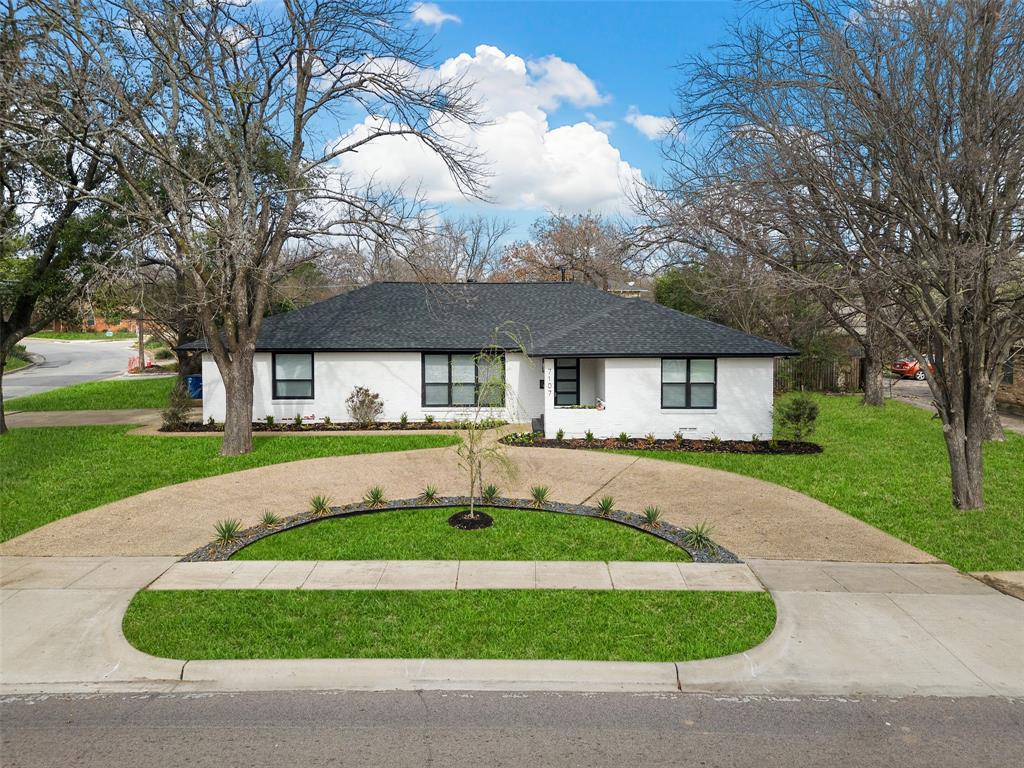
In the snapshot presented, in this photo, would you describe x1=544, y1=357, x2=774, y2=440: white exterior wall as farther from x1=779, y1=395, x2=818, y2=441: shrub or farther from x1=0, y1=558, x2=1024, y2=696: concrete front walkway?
x1=0, y1=558, x2=1024, y2=696: concrete front walkway

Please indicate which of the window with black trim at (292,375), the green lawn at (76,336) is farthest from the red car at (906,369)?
the green lawn at (76,336)

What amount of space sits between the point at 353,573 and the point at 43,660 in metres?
3.15

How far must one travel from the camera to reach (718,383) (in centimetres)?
1883

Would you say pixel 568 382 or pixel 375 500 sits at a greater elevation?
pixel 568 382

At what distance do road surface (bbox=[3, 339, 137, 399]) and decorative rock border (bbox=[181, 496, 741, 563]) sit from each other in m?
26.7

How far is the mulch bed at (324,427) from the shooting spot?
64.0 ft

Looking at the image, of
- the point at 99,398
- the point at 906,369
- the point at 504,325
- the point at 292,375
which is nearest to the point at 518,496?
the point at 504,325

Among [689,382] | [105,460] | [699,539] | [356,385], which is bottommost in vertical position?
[699,539]

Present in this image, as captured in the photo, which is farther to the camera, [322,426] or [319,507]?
[322,426]

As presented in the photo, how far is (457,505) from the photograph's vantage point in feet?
37.7

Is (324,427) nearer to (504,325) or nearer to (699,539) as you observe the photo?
(504,325)

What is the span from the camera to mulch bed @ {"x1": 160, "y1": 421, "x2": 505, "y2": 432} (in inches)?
768

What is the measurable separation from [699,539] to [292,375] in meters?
14.7

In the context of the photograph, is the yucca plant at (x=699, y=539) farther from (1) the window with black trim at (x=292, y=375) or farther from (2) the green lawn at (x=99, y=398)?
(2) the green lawn at (x=99, y=398)
